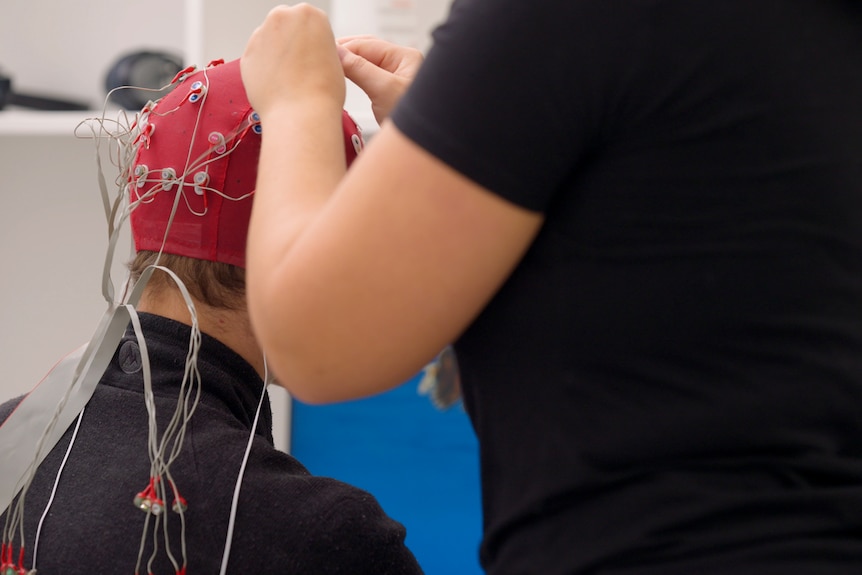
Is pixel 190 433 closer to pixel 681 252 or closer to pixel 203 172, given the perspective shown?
pixel 203 172

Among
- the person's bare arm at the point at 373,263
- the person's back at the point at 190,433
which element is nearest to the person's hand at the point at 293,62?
the person's bare arm at the point at 373,263

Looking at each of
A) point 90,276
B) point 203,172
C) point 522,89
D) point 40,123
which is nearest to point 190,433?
point 203,172

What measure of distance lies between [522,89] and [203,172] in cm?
53

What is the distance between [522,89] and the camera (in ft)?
1.55

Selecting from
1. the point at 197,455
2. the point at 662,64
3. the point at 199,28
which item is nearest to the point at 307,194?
the point at 662,64

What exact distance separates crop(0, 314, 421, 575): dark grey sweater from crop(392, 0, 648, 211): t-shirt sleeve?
16.7 inches

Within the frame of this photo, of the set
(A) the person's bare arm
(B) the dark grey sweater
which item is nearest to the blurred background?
(B) the dark grey sweater

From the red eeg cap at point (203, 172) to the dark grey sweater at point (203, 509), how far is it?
0.54 ft

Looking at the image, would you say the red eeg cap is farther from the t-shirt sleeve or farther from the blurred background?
the blurred background

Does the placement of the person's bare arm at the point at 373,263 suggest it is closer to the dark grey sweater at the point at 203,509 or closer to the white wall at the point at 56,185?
the dark grey sweater at the point at 203,509

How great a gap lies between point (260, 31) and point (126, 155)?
36 cm

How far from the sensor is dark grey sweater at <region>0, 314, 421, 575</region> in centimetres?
78

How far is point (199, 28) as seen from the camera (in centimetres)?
163

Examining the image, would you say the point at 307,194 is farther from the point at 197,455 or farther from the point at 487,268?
the point at 197,455
